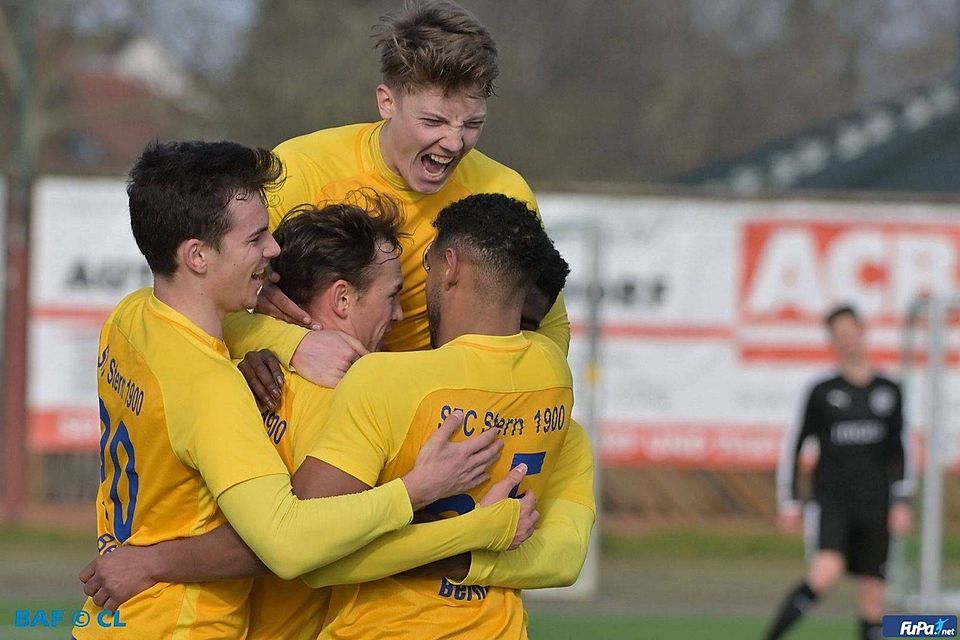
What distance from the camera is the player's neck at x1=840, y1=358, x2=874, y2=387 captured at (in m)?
8.95

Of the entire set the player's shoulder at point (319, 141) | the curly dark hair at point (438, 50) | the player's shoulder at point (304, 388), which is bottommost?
the player's shoulder at point (304, 388)

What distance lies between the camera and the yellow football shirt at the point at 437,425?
10.0 ft

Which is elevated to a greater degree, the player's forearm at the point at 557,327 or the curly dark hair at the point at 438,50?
the curly dark hair at the point at 438,50

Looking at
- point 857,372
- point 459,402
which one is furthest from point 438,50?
point 857,372

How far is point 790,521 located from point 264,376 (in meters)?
9.52

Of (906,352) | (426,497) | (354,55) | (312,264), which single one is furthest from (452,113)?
(354,55)

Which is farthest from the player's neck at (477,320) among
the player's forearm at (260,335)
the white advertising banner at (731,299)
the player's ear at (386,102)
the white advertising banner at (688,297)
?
the white advertising banner at (731,299)

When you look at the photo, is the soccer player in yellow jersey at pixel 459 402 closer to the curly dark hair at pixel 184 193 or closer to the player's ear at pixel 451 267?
the player's ear at pixel 451 267

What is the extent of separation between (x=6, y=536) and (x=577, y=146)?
481 inches

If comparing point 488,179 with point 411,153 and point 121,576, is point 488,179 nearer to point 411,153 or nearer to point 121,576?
point 411,153

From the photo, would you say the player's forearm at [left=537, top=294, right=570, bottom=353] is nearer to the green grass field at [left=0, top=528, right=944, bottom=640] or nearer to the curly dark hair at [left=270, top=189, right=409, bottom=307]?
the curly dark hair at [left=270, top=189, right=409, bottom=307]

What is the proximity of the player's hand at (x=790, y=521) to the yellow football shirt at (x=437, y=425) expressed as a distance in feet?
29.7

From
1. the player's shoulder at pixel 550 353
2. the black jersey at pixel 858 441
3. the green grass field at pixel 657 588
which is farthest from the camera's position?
the green grass field at pixel 657 588

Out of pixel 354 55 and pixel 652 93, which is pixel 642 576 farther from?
pixel 652 93
